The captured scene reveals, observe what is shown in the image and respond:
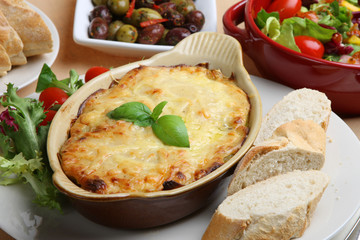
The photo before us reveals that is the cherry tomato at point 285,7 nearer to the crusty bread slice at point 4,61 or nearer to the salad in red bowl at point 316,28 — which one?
the salad in red bowl at point 316,28

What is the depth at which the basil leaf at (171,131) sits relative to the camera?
2025 millimetres

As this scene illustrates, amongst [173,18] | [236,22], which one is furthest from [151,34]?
[236,22]

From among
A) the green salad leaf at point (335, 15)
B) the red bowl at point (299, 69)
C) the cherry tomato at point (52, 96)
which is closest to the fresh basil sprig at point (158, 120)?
the cherry tomato at point (52, 96)

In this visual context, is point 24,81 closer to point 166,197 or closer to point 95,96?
point 95,96

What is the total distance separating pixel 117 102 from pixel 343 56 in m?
1.64

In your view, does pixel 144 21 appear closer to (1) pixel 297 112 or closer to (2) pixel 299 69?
(2) pixel 299 69

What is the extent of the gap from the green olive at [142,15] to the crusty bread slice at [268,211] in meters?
1.86

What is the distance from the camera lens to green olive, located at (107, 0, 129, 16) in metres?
3.54

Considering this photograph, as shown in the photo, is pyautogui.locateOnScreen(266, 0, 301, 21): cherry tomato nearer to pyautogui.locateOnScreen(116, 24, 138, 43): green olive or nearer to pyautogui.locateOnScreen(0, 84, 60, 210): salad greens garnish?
pyautogui.locateOnScreen(116, 24, 138, 43): green olive

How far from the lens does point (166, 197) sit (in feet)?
5.87

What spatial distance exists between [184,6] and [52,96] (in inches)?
60.8

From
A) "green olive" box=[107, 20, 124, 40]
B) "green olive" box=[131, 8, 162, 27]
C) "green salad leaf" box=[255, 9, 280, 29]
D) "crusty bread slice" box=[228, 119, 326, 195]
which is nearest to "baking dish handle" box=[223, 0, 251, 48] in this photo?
"green salad leaf" box=[255, 9, 280, 29]

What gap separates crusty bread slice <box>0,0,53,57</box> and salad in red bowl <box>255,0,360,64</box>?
1.43 m

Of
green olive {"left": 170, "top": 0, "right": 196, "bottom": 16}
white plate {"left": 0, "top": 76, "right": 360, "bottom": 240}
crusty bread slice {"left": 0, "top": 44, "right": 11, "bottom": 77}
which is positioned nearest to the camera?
white plate {"left": 0, "top": 76, "right": 360, "bottom": 240}
